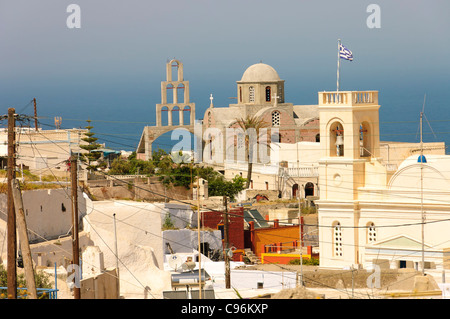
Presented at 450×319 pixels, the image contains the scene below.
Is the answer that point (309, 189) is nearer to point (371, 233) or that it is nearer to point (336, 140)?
point (336, 140)

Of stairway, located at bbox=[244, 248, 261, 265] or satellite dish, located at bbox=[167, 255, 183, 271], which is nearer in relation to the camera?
satellite dish, located at bbox=[167, 255, 183, 271]

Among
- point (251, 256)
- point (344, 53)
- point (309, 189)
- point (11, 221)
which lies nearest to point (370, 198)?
point (251, 256)

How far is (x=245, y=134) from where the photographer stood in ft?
231

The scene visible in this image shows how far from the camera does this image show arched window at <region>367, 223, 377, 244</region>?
123 feet

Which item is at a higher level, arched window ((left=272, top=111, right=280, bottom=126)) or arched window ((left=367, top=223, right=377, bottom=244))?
arched window ((left=272, top=111, right=280, bottom=126))

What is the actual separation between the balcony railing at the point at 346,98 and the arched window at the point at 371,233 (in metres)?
4.65

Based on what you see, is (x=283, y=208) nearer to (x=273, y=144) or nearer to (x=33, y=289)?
(x=273, y=144)

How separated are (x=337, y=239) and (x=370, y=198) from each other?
195cm

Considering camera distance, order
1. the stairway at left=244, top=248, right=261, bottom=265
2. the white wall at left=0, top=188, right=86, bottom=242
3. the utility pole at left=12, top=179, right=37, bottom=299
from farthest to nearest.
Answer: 1. the stairway at left=244, top=248, right=261, bottom=265
2. the white wall at left=0, top=188, right=86, bottom=242
3. the utility pole at left=12, top=179, right=37, bottom=299

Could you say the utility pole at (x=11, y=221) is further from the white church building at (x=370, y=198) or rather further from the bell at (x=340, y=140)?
the bell at (x=340, y=140)

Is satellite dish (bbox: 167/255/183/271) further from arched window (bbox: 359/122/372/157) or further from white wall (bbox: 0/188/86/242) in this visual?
arched window (bbox: 359/122/372/157)

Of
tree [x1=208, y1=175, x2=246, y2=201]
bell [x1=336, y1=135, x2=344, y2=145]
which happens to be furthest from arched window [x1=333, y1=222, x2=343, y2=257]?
tree [x1=208, y1=175, x2=246, y2=201]

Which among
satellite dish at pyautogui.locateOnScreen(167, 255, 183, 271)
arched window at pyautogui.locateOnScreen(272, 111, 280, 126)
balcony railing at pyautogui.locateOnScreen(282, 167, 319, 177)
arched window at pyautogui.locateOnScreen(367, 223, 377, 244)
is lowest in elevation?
satellite dish at pyautogui.locateOnScreen(167, 255, 183, 271)

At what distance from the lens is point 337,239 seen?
124ft
